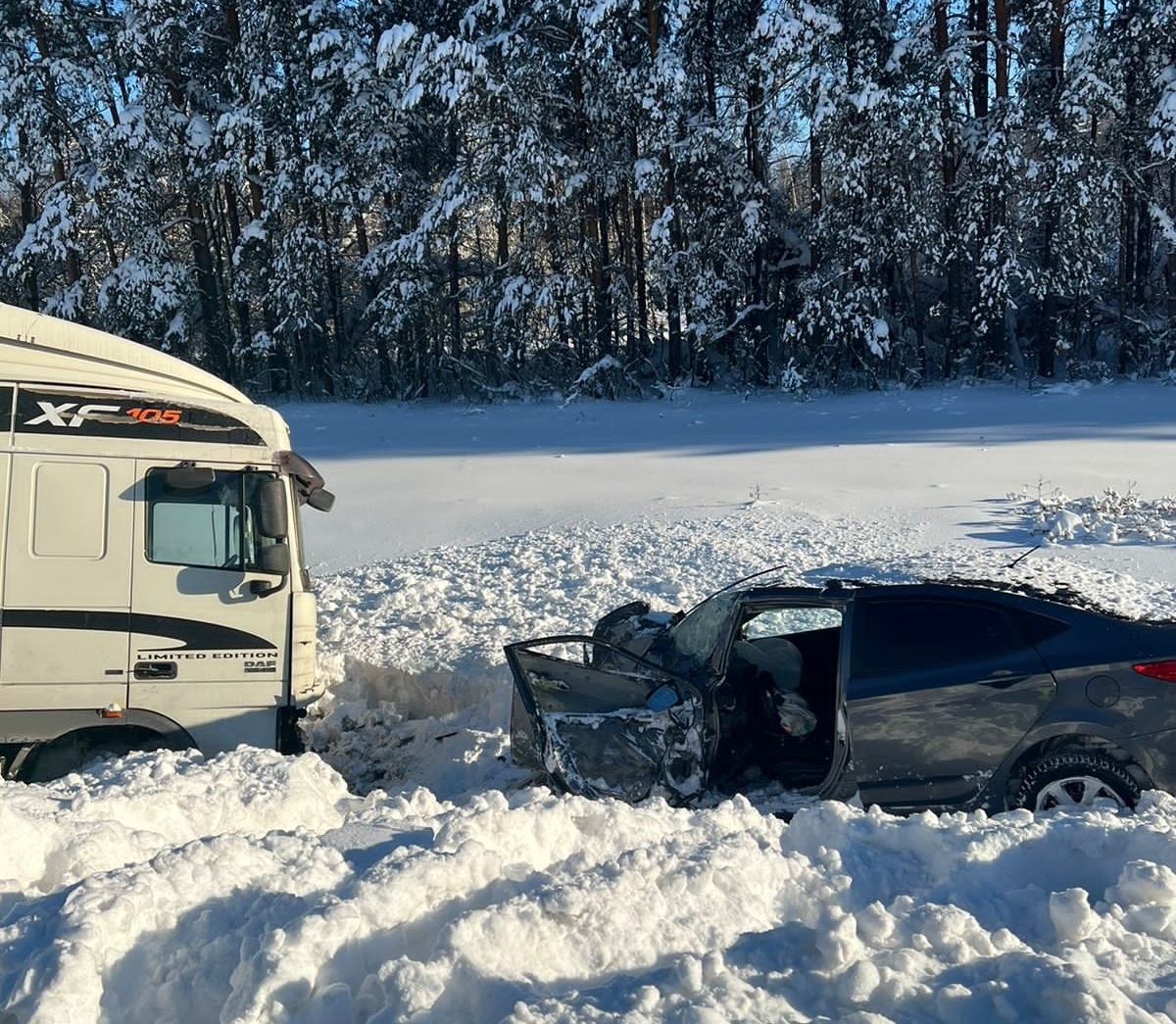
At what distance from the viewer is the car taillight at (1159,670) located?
5.00 m

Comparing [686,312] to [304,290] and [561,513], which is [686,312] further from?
[561,513]

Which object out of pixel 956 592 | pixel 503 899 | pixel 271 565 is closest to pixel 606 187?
pixel 271 565

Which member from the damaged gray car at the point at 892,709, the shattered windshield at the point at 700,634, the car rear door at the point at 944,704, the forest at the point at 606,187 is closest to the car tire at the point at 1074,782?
the damaged gray car at the point at 892,709

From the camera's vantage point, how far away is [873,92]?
21.7m

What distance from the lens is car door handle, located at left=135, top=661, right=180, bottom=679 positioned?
6160 mm

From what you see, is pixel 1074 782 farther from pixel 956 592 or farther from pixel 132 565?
pixel 132 565

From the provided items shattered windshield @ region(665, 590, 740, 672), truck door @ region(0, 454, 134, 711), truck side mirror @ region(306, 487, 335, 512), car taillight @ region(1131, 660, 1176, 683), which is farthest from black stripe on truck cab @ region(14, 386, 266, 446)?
car taillight @ region(1131, 660, 1176, 683)

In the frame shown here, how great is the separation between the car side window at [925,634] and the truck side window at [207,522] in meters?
3.69

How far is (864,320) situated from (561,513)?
41.0 feet

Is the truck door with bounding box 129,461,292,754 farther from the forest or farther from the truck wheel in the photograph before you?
the forest

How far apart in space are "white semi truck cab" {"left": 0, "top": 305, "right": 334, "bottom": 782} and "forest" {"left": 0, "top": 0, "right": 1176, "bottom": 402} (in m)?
18.5

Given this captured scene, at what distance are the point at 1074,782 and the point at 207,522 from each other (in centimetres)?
512

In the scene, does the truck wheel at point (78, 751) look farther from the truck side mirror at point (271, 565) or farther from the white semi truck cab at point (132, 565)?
the truck side mirror at point (271, 565)

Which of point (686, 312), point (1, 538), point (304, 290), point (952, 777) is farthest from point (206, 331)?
point (952, 777)
